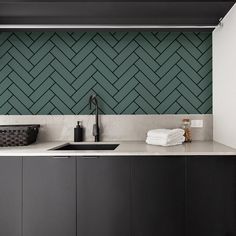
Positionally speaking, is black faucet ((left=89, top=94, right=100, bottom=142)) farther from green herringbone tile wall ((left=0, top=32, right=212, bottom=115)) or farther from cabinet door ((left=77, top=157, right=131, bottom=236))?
cabinet door ((left=77, top=157, right=131, bottom=236))

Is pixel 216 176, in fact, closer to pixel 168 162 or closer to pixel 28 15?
pixel 168 162

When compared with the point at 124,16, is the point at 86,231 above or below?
below

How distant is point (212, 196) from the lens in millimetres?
1861

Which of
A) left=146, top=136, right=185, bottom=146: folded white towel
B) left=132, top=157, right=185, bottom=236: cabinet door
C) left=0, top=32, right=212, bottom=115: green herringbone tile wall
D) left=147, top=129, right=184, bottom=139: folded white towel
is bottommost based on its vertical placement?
left=132, top=157, right=185, bottom=236: cabinet door

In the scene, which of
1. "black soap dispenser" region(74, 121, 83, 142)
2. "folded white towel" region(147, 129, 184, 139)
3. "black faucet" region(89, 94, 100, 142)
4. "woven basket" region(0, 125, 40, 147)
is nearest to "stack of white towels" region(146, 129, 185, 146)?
"folded white towel" region(147, 129, 184, 139)

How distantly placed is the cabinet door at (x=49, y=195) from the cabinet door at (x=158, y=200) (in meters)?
0.46

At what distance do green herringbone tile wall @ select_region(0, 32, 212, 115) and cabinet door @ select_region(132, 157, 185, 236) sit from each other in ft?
2.91

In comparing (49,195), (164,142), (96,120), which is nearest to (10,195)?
(49,195)

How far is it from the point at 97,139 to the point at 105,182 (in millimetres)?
725

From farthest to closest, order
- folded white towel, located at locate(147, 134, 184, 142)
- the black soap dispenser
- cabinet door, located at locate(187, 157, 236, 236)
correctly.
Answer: the black soap dispenser, folded white towel, located at locate(147, 134, 184, 142), cabinet door, located at locate(187, 157, 236, 236)

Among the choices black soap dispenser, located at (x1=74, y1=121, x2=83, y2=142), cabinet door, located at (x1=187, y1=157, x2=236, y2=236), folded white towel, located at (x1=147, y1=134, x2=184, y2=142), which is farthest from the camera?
black soap dispenser, located at (x1=74, y1=121, x2=83, y2=142)

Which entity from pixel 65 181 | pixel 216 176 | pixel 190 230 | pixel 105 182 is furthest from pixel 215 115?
pixel 65 181

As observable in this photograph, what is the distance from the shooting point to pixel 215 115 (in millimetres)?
2523

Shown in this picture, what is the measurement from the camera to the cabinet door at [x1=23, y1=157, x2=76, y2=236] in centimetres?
188
